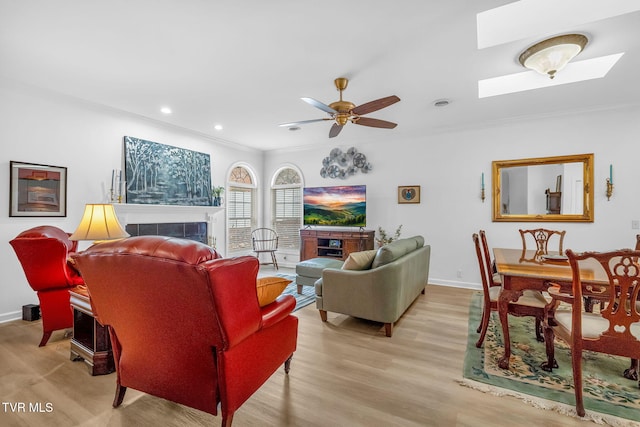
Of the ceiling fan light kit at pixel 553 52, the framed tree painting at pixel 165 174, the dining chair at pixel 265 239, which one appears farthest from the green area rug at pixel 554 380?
the dining chair at pixel 265 239

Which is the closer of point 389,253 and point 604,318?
Answer: point 604,318

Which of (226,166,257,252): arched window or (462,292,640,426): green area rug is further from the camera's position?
(226,166,257,252): arched window

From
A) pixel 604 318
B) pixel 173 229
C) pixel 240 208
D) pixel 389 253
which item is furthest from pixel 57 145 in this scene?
pixel 604 318

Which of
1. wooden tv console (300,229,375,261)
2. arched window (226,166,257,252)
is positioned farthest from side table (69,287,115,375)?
wooden tv console (300,229,375,261)

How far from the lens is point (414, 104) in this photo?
12.8 ft

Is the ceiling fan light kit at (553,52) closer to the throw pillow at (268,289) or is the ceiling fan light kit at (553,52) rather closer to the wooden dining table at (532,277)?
the wooden dining table at (532,277)

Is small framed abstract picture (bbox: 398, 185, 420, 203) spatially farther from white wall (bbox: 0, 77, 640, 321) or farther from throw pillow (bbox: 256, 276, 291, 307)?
throw pillow (bbox: 256, 276, 291, 307)

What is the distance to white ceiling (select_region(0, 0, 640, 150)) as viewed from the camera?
213 cm

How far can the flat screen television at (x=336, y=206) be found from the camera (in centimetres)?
558

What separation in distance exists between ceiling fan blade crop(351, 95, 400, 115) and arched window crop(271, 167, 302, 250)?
3561 millimetres

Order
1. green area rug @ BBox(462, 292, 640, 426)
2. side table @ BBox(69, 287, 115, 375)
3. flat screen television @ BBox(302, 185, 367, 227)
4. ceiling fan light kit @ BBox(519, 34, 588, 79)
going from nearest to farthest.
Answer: green area rug @ BBox(462, 292, 640, 426) → side table @ BBox(69, 287, 115, 375) → ceiling fan light kit @ BBox(519, 34, 588, 79) → flat screen television @ BBox(302, 185, 367, 227)

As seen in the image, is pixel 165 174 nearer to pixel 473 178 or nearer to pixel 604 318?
pixel 473 178

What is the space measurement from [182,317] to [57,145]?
3.64 m

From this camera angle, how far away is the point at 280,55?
2.71 metres
